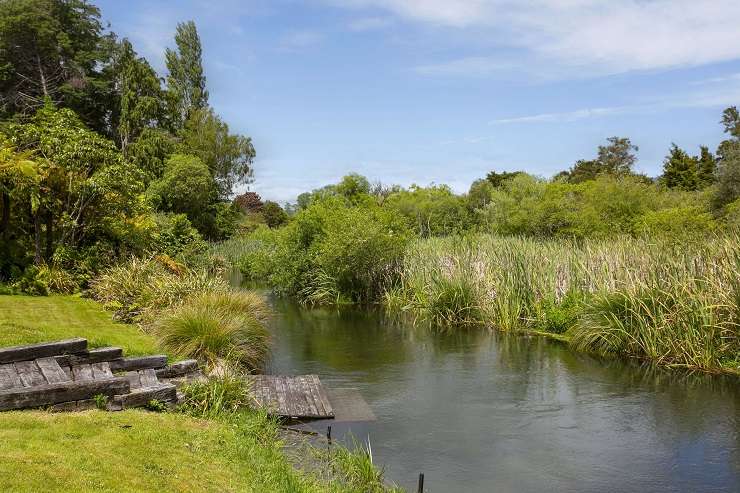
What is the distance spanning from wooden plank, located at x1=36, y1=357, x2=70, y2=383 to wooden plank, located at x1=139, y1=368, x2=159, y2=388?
3.19ft

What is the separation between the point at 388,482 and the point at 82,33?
159ft

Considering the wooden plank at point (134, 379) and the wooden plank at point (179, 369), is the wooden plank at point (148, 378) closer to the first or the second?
the wooden plank at point (134, 379)

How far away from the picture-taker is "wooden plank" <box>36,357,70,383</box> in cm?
820

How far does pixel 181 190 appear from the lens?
4072 cm

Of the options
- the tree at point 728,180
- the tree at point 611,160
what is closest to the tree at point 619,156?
the tree at point 611,160

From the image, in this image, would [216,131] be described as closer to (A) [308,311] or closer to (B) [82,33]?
(B) [82,33]

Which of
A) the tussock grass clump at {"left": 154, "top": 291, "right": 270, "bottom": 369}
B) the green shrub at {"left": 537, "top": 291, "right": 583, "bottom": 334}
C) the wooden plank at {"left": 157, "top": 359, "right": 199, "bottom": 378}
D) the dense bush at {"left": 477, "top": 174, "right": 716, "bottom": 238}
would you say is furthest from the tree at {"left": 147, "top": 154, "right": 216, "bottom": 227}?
the wooden plank at {"left": 157, "top": 359, "right": 199, "bottom": 378}

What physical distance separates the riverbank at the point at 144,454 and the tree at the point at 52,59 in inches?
1512

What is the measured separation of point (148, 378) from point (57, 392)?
5.32 feet

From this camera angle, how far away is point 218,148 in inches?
1940

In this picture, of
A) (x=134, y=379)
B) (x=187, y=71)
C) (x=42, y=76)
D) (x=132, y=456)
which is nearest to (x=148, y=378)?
(x=134, y=379)

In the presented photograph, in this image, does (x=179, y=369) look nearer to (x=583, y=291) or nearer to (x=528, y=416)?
(x=528, y=416)

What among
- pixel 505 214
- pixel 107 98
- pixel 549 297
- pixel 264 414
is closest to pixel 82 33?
pixel 107 98

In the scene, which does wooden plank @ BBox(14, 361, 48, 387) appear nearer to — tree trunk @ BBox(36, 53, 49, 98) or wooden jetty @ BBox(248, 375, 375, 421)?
wooden jetty @ BBox(248, 375, 375, 421)
